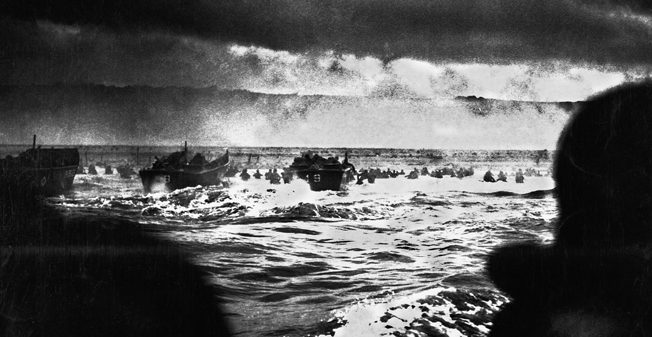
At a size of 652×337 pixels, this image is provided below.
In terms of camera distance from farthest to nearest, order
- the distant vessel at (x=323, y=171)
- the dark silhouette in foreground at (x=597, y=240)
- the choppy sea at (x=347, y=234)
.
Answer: the distant vessel at (x=323, y=171) < the dark silhouette in foreground at (x=597, y=240) < the choppy sea at (x=347, y=234)

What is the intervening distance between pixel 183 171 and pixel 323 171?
60 centimetres

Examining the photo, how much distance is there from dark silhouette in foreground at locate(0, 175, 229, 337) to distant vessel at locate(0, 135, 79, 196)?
A: 35mm

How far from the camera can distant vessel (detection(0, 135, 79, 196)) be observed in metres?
2.48

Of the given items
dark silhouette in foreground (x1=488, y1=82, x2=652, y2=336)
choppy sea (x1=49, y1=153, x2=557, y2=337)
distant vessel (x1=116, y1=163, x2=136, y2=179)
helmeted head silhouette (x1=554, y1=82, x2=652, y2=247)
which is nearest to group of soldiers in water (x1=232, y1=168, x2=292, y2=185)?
choppy sea (x1=49, y1=153, x2=557, y2=337)

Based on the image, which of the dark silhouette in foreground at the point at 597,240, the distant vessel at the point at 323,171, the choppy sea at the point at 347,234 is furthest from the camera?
the distant vessel at the point at 323,171

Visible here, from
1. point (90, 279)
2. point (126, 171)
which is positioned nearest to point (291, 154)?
point (126, 171)

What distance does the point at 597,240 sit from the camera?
2445 mm

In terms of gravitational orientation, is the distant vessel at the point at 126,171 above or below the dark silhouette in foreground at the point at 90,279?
above

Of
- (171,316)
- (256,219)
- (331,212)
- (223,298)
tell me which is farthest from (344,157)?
(171,316)

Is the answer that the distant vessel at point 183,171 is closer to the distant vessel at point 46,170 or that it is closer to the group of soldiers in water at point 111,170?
the group of soldiers in water at point 111,170

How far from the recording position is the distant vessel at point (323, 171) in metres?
2.52

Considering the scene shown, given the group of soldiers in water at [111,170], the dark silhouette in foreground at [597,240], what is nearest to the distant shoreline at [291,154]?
the group of soldiers in water at [111,170]

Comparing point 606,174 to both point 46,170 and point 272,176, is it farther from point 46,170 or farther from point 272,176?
point 46,170

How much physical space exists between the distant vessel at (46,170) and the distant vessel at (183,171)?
31 cm
